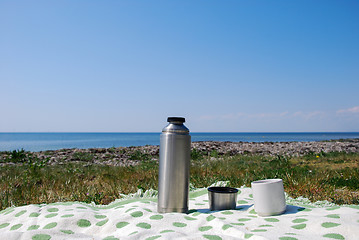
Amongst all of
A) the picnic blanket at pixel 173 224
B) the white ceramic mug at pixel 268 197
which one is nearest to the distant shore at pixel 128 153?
the picnic blanket at pixel 173 224

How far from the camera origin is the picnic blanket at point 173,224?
1973 mm

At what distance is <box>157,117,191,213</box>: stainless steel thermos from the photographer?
103 inches

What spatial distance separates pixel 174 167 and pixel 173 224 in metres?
0.50

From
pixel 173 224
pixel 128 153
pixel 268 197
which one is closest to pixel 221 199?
pixel 268 197

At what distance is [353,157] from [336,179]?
14.0 ft

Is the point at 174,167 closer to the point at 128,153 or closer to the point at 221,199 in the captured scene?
the point at 221,199

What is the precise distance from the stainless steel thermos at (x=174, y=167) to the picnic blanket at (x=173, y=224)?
0.48ft

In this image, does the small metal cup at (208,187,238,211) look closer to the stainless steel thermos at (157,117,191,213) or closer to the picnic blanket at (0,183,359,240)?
the picnic blanket at (0,183,359,240)

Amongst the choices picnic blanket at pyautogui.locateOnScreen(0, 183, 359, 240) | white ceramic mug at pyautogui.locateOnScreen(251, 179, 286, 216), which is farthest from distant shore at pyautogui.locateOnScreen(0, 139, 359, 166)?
white ceramic mug at pyautogui.locateOnScreen(251, 179, 286, 216)

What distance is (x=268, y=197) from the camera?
246 cm

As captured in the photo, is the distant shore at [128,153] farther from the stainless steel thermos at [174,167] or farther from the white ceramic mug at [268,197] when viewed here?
the white ceramic mug at [268,197]

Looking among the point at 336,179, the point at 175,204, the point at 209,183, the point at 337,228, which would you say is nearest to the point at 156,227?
the point at 175,204

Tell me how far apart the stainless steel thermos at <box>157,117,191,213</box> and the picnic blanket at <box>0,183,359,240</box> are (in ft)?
0.48

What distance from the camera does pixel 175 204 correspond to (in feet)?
8.68
